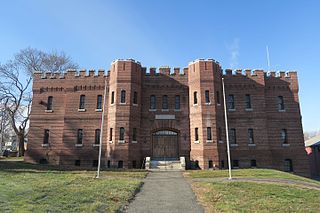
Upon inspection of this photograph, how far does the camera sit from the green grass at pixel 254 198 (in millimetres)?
9297

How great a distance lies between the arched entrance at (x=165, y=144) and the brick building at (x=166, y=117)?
0.11 metres

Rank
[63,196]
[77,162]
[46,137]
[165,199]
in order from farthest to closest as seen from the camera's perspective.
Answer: [46,137]
[77,162]
[165,199]
[63,196]

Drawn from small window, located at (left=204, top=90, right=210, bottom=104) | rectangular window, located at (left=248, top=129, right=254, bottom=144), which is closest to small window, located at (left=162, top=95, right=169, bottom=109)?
small window, located at (left=204, top=90, right=210, bottom=104)

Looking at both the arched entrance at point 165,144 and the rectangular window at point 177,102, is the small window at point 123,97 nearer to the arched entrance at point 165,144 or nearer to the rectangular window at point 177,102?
the arched entrance at point 165,144

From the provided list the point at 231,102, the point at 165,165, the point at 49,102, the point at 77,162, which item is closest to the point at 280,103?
the point at 231,102

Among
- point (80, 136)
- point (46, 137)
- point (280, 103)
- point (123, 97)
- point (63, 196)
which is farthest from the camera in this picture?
point (280, 103)

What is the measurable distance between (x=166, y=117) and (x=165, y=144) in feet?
9.55

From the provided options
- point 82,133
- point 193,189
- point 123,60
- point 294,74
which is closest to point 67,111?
point 82,133

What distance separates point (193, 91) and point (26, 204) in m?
19.8

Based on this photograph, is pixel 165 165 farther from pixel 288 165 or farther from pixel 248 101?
pixel 288 165

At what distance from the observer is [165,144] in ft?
84.3

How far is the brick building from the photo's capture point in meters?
24.3

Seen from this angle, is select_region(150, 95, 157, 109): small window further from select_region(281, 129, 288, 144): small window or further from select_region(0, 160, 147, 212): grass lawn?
select_region(281, 129, 288, 144): small window

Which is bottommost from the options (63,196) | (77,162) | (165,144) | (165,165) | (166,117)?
(63,196)
